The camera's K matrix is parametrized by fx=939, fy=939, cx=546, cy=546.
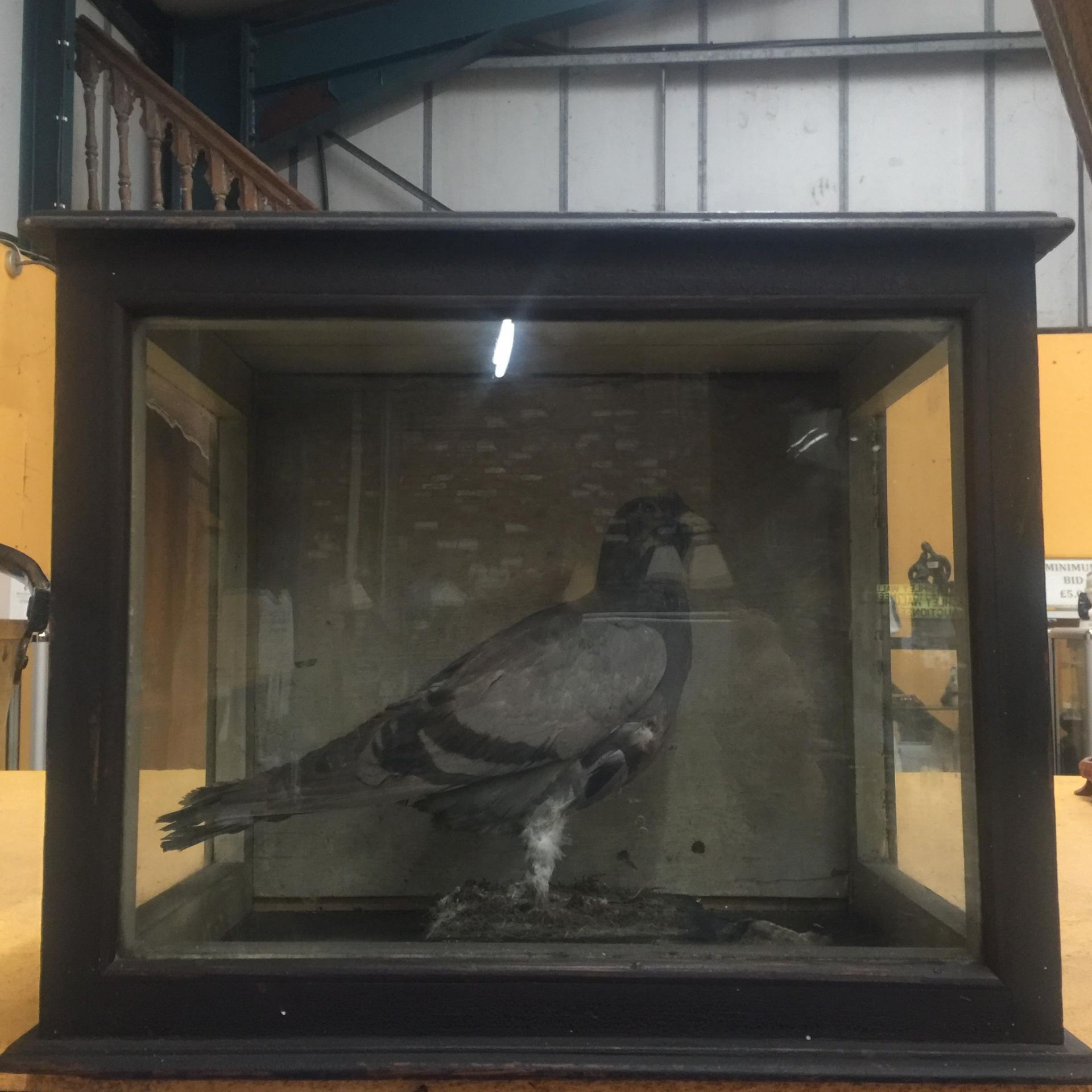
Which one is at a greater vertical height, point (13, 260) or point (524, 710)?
point (13, 260)

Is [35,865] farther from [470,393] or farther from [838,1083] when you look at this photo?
[838,1083]

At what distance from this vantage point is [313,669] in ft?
4.28

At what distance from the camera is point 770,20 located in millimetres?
3168

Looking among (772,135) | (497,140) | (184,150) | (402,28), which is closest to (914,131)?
(772,135)

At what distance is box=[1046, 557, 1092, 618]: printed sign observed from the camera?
103 inches

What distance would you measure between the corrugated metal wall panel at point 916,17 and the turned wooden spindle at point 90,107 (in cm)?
240

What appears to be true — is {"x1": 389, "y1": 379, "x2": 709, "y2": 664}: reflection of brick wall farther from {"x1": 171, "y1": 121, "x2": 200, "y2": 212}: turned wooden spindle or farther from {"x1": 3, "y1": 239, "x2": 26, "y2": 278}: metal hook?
{"x1": 171, "y1": 121, "x2": 200, "y2": 212}: turned wooden spindle

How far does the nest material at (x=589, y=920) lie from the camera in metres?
1.03

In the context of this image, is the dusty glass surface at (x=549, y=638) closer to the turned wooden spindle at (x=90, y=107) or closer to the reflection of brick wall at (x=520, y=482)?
the reflection of brick wall at (x=520, y=482)

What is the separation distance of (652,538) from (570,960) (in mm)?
A: 594

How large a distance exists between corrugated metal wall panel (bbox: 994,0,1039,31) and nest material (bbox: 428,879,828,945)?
10.3 ft

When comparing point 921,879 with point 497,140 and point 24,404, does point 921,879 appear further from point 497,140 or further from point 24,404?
point 497,140

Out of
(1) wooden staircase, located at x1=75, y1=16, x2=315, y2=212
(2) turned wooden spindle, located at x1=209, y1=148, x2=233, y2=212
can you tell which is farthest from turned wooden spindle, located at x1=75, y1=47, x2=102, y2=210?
(2) turned wooden spindle, located at x1=209, y1=148, x2=233, y2=212

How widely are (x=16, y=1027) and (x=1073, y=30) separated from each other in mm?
1337
